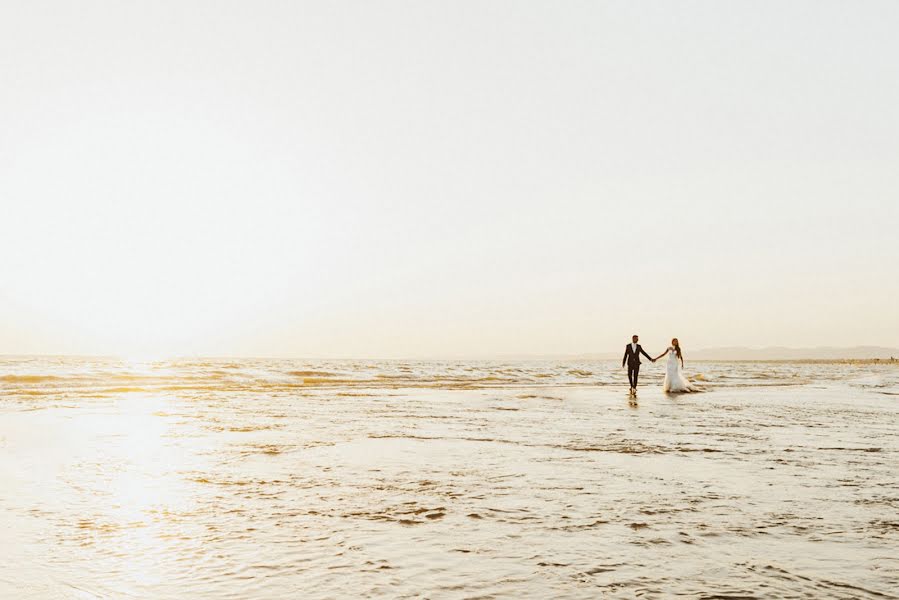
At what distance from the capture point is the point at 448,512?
6.46 meters

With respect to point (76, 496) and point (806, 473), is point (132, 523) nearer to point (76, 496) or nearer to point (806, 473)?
point (76, 496)

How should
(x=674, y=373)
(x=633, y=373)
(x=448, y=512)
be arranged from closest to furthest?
(x=448, y=512), (x=633, y=373), (x=674, y=373)

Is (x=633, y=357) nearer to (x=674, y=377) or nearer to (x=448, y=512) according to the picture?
(x=674, y=377)

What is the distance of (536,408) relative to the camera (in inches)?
778

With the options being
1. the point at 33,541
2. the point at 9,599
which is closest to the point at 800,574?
the point at 9,599

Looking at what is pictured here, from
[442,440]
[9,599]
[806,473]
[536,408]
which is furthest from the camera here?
[536,408]

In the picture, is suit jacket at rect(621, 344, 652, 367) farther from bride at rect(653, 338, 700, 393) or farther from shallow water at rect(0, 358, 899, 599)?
shallow water at rect(0, 358, 899, 599)

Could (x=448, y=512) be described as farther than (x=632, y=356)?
No

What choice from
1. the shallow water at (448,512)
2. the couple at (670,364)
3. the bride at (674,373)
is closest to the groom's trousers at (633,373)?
the couple at (670,364)

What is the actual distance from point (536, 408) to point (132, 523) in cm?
1467

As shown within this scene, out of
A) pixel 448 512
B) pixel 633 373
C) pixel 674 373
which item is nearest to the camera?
pixel 448 512

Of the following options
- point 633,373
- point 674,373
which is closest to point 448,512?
point 633,373

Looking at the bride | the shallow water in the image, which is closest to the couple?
the bride

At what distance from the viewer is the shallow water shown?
453cm
